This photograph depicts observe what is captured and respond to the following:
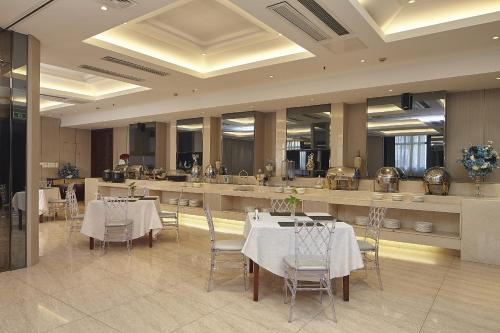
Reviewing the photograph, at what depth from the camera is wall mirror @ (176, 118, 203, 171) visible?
31.3 ft

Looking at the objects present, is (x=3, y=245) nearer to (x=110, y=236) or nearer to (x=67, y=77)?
(x=110, y=236)

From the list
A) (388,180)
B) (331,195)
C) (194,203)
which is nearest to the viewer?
(388,180)

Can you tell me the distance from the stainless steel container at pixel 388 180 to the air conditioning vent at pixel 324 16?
2.92 m

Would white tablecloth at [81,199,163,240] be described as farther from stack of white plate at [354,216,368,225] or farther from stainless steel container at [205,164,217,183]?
stack of white plate at [354,216,368,225]

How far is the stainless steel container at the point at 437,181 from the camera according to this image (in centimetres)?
574

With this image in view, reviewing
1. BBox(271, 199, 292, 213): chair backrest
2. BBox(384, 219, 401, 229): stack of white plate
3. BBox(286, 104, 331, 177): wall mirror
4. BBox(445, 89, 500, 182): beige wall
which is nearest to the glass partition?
BBox(271, 199, 292, 213): chair backrest

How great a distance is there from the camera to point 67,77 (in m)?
8.69

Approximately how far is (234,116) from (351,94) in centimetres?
314

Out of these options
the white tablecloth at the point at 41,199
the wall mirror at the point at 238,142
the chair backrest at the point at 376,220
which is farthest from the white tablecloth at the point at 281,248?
the wall mirror at the point at 238,142

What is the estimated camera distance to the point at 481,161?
5.38 meters

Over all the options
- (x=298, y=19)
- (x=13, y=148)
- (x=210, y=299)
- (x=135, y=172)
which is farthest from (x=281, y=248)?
(x=135, y=172)

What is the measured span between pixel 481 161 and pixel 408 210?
134 cm

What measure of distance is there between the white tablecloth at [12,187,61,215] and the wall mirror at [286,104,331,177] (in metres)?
5.09

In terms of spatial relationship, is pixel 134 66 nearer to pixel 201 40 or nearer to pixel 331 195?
pixel 201 40
